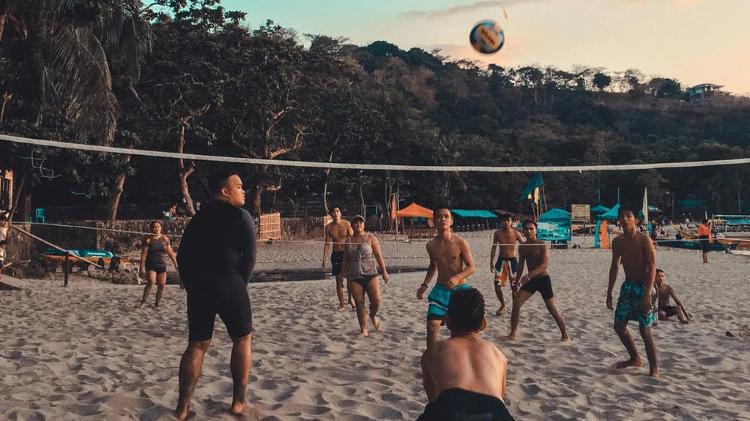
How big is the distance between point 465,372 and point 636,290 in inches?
133

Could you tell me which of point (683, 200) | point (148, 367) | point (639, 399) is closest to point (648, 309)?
point (639, 399)

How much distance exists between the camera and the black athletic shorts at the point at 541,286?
6.70m

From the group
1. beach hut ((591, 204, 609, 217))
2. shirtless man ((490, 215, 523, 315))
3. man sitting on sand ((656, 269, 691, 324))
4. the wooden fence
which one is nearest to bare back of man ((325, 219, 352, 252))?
shirtless man ((490, 215, 523, 315))

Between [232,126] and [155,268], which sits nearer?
[155,268]

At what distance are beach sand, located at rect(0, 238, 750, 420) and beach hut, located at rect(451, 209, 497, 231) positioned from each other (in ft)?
132

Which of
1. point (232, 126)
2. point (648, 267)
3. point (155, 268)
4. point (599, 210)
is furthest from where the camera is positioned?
point (599, 210)

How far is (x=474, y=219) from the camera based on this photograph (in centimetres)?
5538

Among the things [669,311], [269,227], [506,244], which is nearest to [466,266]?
[506,244]

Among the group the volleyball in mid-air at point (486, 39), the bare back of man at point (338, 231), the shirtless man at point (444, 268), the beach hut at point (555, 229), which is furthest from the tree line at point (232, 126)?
the beach hut at point (555, 229)

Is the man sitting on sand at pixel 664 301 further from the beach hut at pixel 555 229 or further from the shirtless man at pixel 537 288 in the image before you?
the beach hut at pixel 555 229

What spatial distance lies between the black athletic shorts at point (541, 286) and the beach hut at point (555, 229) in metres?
21.7

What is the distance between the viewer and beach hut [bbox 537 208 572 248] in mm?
27766

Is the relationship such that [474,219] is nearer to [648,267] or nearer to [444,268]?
[444,268]

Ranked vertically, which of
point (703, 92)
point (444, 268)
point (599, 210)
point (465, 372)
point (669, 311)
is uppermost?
point (703, 92)
